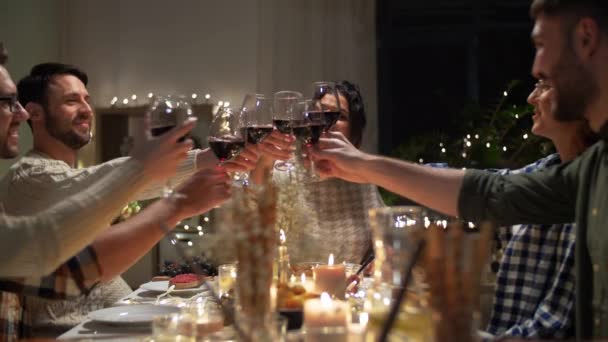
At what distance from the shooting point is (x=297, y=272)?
2.16 metres

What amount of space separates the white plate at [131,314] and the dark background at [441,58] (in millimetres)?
4852

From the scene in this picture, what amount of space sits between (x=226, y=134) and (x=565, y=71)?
3.10 feet

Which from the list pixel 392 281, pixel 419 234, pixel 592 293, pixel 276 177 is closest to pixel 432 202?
pixel 592 293

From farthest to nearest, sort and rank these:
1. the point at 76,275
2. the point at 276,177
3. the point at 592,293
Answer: the point at 276,177
the point at 76,275
the point at 592,293

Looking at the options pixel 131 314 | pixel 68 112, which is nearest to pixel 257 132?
pixel 131 314

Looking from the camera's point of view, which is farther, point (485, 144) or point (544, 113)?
point (485, 144)

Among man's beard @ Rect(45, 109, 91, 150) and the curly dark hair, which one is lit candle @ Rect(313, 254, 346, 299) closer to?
the curly dark hair

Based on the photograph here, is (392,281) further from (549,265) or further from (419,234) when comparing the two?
(549,265)

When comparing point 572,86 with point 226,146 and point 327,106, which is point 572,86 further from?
point 226,146

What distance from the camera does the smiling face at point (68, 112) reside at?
342cm

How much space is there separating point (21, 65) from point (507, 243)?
5021 millimetres

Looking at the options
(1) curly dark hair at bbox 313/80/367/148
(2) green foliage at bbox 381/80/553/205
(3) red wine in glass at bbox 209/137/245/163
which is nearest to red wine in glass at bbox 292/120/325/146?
(3) red wine in glass at bbox 209/137/245/163

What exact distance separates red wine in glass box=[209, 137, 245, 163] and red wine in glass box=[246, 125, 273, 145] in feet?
0.19

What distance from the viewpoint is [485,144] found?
198 inches
